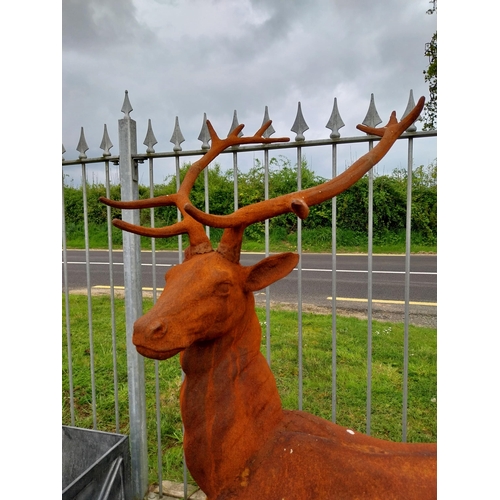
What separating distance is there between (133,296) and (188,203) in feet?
4.81

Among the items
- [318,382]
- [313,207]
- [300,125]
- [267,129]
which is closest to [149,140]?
[267,129]

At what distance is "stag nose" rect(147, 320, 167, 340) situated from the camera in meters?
1.08

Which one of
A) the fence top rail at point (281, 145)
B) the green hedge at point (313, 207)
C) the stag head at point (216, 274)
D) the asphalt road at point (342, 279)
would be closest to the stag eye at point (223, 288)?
the stag head at point (216, 274)

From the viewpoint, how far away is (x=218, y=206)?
23.1 ft

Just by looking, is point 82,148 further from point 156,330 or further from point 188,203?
point 156,330

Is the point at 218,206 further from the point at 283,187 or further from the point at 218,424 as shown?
the point at 218,424

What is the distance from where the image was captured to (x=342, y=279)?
27.5 feet

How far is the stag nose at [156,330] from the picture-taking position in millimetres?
1078

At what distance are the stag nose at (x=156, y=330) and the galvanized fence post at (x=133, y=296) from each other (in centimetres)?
132

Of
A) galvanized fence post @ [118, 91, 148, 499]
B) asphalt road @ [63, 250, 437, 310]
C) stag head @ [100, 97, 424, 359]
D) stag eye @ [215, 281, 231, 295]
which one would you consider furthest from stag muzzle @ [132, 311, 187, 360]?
asphalt road @ [63, 250, 437, 310]

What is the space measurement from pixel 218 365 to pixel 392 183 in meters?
6.46

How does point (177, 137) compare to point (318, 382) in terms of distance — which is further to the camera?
point (318, 382)

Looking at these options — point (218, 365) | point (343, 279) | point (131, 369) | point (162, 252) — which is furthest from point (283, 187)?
point (162, 252)

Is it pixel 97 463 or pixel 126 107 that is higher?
pixel 126 107
